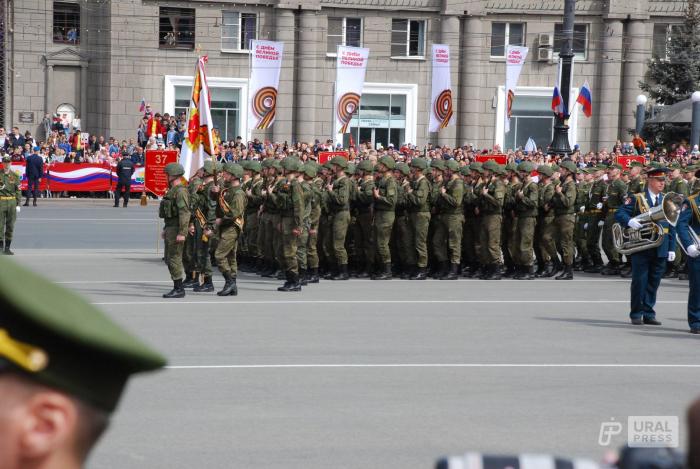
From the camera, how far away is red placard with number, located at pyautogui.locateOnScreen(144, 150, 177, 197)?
26180 millimetres

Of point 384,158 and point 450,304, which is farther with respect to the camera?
point 384,158

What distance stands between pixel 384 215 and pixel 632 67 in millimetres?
30595

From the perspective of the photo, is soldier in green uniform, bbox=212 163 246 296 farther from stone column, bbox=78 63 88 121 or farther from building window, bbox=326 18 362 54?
building window, bbox=326 18 362 54

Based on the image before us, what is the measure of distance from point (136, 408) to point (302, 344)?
135 inches

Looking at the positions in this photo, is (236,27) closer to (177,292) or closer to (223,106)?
(223,106)

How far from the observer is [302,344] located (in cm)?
1269

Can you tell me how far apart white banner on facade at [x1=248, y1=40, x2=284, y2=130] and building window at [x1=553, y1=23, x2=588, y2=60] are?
14579 mm

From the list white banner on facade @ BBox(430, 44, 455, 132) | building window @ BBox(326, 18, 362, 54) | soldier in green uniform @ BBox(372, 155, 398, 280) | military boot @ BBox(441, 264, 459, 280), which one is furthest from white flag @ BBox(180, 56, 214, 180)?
building window @ BBox(326, 18, 362, 54)

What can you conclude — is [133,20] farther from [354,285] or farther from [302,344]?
[302,344]

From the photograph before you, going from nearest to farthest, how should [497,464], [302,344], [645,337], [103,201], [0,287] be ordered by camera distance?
[0,287] < [497,464] < [302,344] < [645,337] < [103,201]

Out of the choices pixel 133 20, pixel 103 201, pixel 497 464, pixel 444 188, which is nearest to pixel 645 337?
pixel 444 188

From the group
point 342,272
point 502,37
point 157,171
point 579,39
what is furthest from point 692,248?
point 579,39

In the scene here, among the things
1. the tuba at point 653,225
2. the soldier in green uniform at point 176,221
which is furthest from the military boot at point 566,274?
the soldier in green uniform at point 176,221

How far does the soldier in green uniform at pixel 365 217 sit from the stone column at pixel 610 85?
29.5 metres
